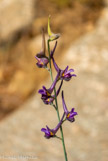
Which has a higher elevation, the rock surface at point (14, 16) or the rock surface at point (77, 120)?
the rock surface at point (14, 16)

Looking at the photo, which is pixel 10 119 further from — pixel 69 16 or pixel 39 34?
pixel 69 16

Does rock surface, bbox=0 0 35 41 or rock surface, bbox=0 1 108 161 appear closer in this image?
rock surface, bbox=0 1 108 161

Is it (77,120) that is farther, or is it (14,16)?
(14,16)

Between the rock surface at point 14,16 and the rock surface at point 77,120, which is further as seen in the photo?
the rock surface at point 14,16

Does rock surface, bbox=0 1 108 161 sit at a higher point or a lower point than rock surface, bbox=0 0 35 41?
lower

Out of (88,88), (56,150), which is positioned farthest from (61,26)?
(56,150)

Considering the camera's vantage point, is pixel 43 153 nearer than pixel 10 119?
Yes

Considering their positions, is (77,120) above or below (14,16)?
below

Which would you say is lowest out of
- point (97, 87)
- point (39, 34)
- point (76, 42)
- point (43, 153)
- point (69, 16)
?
point (43, 153)
